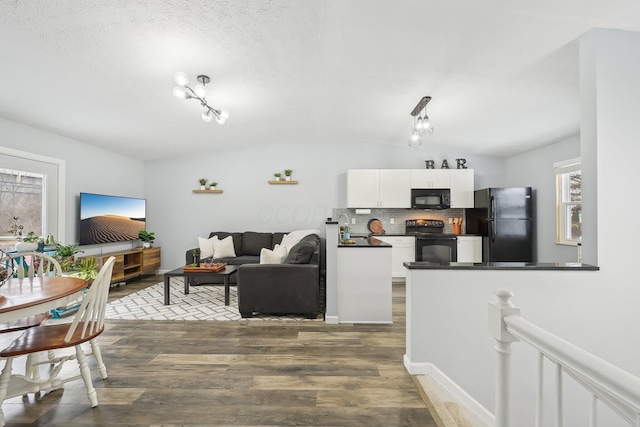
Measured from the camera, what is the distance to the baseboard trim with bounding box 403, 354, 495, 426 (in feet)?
6.20

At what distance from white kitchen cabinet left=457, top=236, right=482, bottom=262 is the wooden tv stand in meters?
5.82

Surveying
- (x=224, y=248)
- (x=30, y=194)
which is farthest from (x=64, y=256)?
(x=224, y=248)

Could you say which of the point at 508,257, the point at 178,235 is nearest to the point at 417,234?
the point at 508,257

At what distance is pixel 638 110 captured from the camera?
2338 mm

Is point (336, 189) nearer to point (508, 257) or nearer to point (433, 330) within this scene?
point (508, 257)

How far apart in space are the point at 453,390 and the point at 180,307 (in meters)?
3.40

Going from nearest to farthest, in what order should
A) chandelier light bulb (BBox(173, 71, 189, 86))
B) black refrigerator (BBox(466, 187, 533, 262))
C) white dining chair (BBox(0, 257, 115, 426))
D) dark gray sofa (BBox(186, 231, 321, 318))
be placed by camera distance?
white dining chair (BBox(0, 257, 115, 426)) → chandelier light bulb (BBox(173, 71, 189, 86)) → dark gray sofa (BBox(186, 231, 321, 318)) → black refrigerator (BBox(466, 187, 533, 262))

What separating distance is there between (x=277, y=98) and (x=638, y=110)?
11.7ft

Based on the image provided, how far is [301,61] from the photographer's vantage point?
3109mm

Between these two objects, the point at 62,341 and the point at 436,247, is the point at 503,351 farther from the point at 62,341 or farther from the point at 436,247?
the point at 436,247

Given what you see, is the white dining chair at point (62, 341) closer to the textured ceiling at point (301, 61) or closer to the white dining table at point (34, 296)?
the white dining table at point (34, 296)

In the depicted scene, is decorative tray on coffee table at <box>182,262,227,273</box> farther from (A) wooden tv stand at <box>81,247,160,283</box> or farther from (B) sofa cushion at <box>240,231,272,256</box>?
(A) wooden tv stand at <box>81,247,160,283</box>

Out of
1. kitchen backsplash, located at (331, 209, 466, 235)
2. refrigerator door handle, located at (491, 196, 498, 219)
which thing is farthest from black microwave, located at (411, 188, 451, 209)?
refrigerator door handle, located at (491, 196, 498, 219)

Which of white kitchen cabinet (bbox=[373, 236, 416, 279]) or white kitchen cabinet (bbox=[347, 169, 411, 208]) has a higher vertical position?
white kitchen cabinet (bbox=[347, 169, 411, 208])
